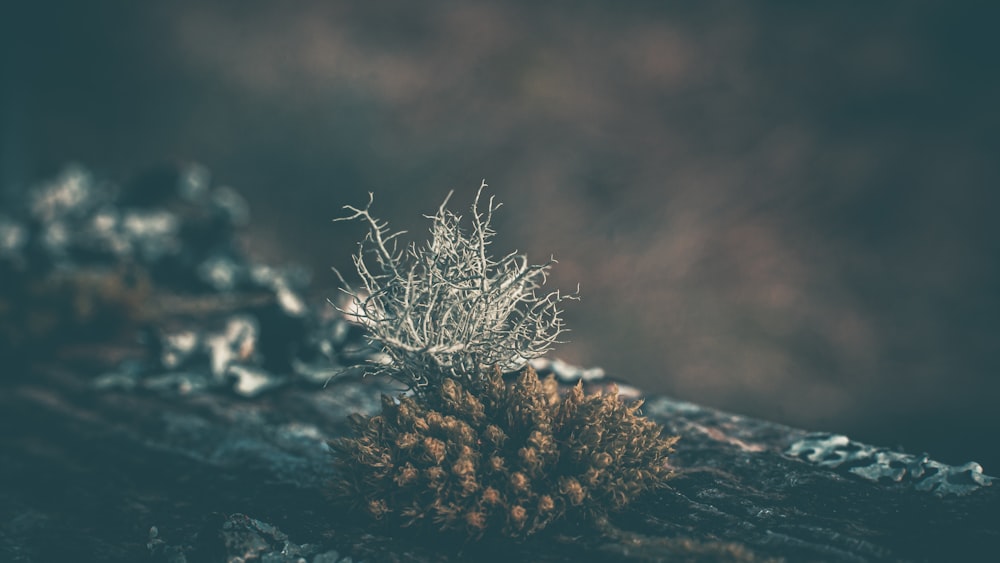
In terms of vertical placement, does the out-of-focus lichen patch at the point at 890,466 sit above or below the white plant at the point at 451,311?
below

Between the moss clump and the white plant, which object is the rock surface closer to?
the moss clump

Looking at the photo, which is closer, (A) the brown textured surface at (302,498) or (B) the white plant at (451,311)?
(A) the brown textured surface at (302,498)

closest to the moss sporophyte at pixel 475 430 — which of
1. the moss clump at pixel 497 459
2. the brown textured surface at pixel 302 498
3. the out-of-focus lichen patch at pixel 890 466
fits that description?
the moss clump at pixel 497 459

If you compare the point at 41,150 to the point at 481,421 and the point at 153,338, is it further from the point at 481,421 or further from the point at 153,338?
the point at 481,421

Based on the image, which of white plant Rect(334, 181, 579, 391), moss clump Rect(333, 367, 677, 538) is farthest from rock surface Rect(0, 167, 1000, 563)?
white plant Rect(334, 181, 579, 391)

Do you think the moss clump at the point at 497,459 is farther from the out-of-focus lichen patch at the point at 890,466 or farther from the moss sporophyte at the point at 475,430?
the out-of-focus lichen patch at the point at 890,466

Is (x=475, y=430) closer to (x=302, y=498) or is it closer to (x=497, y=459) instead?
(x=497, y=459)
